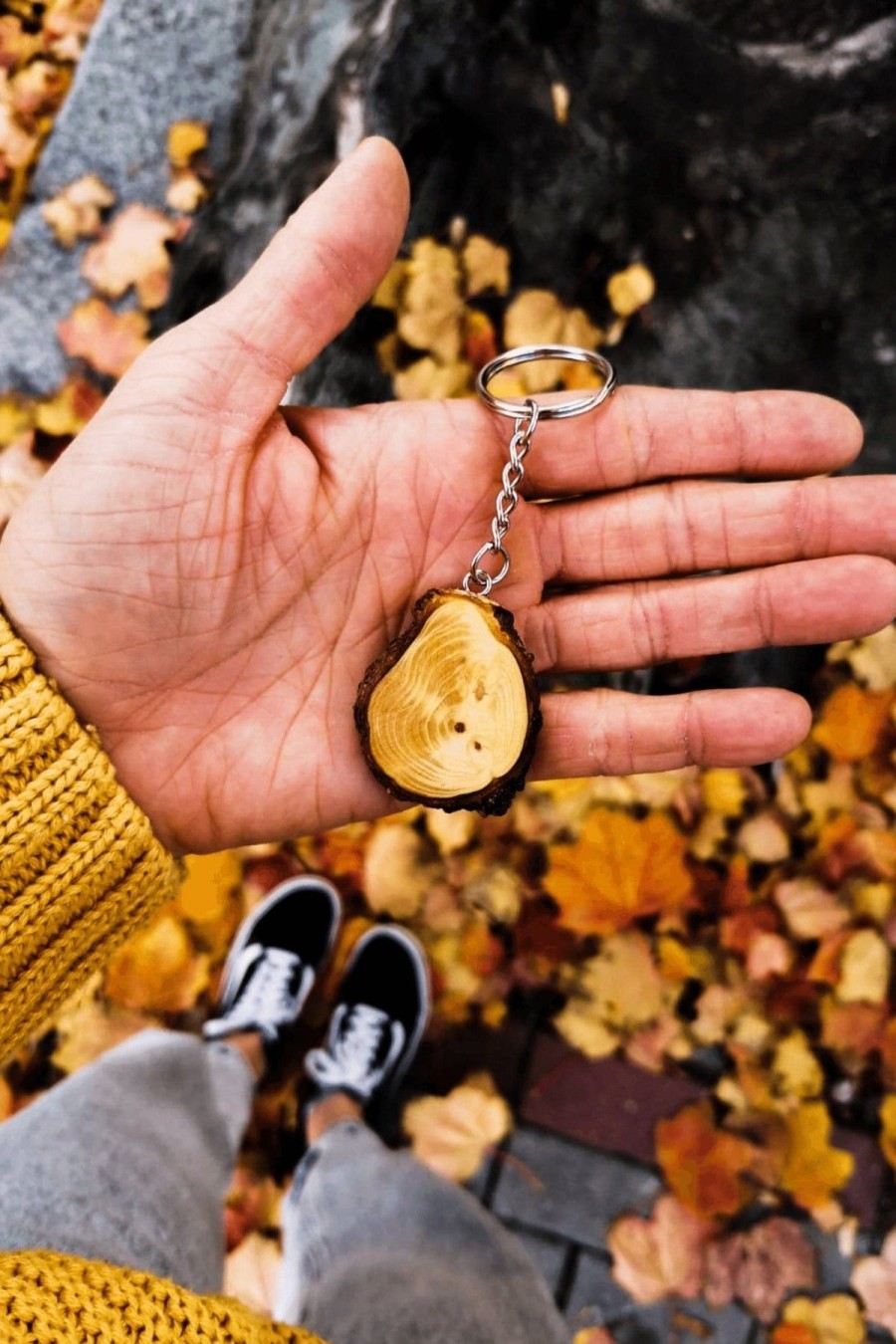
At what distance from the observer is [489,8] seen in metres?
2.92

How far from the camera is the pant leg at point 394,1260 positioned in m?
2.17

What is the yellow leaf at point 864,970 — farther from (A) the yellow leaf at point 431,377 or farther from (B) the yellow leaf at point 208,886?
(A) the yellow leaf at point 431,377

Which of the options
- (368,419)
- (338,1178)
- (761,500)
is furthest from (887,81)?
(338,1178)

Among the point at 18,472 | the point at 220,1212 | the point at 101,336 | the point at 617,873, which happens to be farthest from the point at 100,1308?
the point at 101,336

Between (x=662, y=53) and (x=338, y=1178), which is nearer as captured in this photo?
(x=338, y=1178)

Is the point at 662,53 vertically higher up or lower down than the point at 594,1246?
higher up

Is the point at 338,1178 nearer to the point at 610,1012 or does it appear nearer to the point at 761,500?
the point at 610,1012

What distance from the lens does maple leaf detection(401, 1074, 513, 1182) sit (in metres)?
3.08

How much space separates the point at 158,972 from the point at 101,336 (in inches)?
84.9

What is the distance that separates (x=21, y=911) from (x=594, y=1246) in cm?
213

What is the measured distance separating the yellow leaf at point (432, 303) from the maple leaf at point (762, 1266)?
9.55 ft

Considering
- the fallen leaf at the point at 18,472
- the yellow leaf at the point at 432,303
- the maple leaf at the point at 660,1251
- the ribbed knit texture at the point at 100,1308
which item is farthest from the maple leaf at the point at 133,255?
the maple leaf at the point at 660,1251

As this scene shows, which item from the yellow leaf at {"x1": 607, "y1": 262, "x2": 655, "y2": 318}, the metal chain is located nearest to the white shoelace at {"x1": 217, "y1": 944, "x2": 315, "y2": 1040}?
the metal chain

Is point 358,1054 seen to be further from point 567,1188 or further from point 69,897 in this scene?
point 69,897
